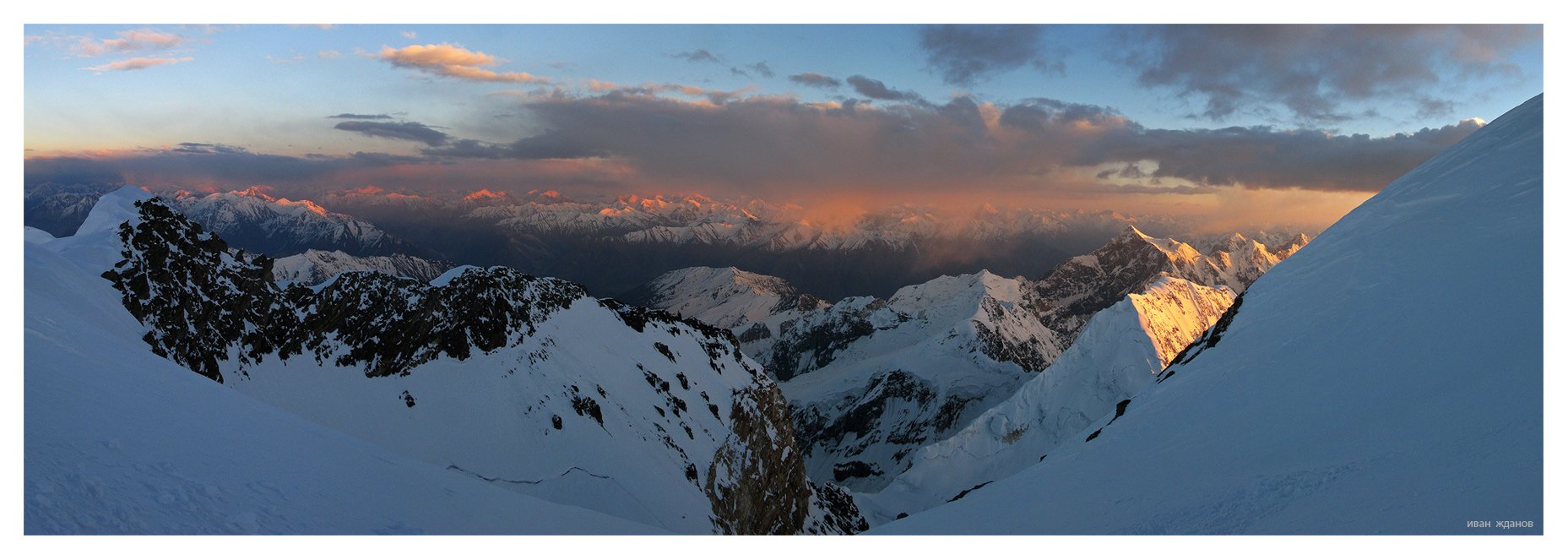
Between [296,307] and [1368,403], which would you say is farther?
[296,307]

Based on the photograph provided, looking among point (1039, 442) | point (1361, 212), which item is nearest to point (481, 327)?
point (1361, 212)

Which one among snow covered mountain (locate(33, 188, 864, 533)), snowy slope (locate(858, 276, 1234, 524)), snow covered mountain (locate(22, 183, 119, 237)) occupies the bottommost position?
snowy slope (locate(858, 276, 1234, 524))

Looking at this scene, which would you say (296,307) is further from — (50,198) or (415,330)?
(50,198)

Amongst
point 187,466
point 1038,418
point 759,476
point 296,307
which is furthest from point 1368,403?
point 1038,418

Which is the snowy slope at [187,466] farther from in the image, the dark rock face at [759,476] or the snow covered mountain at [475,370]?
the dark rock face at [759,476]

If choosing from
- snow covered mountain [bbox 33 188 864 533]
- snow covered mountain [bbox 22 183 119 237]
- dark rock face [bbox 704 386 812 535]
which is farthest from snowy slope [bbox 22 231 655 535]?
dark rock face [bbox 704 386 812 535]

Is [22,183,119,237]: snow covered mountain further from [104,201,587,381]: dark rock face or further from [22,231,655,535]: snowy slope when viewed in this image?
[104,201,587,381]: dark rock face
